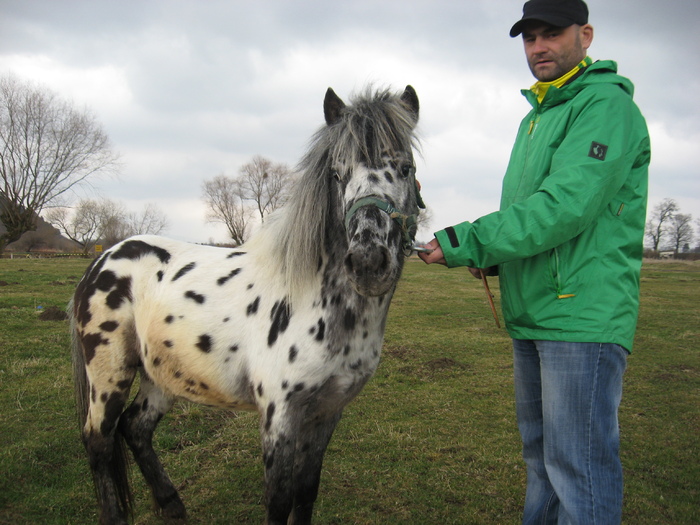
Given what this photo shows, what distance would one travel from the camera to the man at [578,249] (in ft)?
5.76

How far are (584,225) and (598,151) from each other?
0.28 meters

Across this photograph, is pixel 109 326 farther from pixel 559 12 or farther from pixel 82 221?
pixel 82 221

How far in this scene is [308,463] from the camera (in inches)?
110

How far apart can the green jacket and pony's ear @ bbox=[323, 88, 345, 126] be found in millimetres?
998

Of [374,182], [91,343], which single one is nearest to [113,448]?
[91,343]

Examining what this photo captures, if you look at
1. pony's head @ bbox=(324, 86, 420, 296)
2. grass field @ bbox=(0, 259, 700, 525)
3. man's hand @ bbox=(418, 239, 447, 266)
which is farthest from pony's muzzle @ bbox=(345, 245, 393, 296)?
grass field @ bbox=(0, 259, 700, 525)

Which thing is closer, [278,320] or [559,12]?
[559,12]

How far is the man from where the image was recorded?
1.76 m

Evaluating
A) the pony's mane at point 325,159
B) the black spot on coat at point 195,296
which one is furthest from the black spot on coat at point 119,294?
the pony's mane at point 325,159

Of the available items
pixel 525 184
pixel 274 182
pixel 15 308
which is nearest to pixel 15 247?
pixel 15 308

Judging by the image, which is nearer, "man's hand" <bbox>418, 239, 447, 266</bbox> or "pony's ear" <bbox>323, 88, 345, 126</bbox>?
"man's hand" <bbox>418, 239, 447, 266</bbox>

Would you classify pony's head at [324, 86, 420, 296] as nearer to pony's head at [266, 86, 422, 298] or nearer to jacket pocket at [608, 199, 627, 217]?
pony's head at [266, 86, 422, 298]

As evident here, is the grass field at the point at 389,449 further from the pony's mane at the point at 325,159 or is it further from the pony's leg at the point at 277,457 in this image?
the pony's mane at the point at 325,159

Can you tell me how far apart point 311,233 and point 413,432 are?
121 inches
